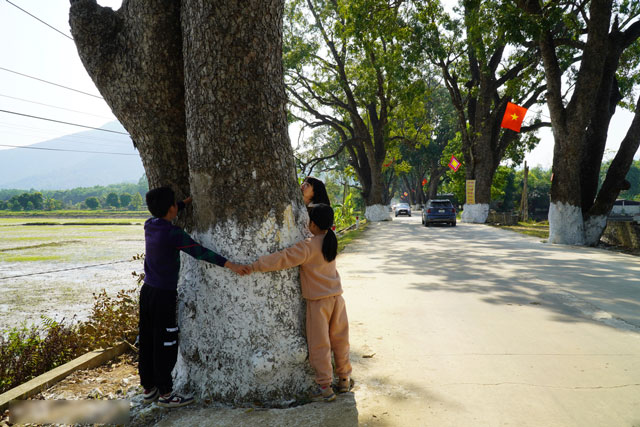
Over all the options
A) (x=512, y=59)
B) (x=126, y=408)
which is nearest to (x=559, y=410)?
(x=126, y=408)

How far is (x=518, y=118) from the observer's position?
19859 millimetres

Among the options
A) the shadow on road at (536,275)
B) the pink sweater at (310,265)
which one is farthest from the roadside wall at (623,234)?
the pink sweater at (310,265)

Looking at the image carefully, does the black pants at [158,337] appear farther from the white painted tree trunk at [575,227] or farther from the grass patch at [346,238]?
the white painted tree trunk at [575,227]

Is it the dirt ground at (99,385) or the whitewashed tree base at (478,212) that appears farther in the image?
the whitewashed tree base at (478,212)

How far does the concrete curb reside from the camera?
3.09m

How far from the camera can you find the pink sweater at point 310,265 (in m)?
3.07

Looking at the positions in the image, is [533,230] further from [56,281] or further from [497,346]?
[56,281]

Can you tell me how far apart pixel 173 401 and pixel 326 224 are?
182cm

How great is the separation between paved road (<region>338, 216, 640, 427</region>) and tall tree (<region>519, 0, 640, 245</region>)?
465cm

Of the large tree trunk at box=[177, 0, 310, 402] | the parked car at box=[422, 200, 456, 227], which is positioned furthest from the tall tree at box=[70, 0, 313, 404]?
the parked car at box=[422, 200, 456, 227]

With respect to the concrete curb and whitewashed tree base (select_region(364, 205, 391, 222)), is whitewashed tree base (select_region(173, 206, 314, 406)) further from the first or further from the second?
whitewashed tree base (select_region(364, 205, 391, 222))

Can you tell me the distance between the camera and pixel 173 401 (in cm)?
304

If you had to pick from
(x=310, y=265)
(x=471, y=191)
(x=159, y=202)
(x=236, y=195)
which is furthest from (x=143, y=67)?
(x=471, y=191)

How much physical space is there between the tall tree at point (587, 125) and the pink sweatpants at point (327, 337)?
38.7 ft
